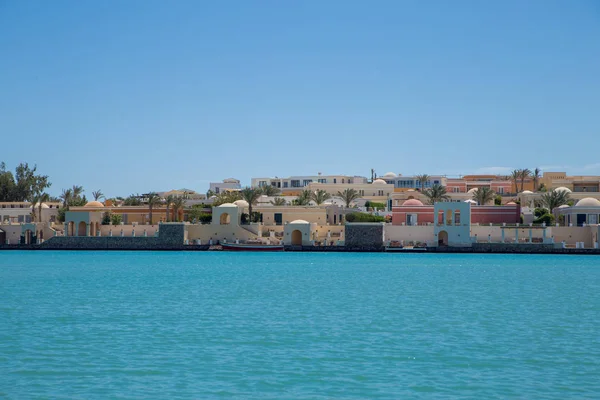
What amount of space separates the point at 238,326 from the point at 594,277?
85.2 ft

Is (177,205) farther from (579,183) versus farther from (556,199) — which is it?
(579,183)

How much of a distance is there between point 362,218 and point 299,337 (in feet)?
184

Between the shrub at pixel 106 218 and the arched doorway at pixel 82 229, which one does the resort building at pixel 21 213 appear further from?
the shrub at pixel 106 218

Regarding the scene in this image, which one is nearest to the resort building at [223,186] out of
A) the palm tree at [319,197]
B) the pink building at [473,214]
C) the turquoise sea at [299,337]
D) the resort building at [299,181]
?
the resort building at [299,181]

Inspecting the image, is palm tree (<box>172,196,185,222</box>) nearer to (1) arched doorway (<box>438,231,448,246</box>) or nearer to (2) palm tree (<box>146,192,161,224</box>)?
(2) palm tree (<box>146,192,161,224</box>)

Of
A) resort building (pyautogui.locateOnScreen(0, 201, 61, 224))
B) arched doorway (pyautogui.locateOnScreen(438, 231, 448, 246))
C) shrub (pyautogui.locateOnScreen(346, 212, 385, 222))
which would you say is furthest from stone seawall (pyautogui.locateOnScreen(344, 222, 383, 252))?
resort building (pyautogui.locateOnScreen(0, 201, 61, 224))

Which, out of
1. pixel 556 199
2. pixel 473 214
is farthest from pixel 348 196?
pixel 556 199

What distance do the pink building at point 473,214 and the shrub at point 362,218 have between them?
8.98 ft

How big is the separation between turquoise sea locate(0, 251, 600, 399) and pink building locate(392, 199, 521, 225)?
30.8 m

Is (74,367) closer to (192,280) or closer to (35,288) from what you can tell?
(35,288)

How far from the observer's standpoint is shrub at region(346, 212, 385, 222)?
77438 mm

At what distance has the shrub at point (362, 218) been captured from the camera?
7744cm

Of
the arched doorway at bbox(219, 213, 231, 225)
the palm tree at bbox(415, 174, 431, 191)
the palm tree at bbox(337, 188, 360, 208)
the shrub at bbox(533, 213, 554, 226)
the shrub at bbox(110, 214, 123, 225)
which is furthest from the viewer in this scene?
the palm tree at bbox(415, 174, 431, 191)

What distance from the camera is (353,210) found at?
8350 cm
